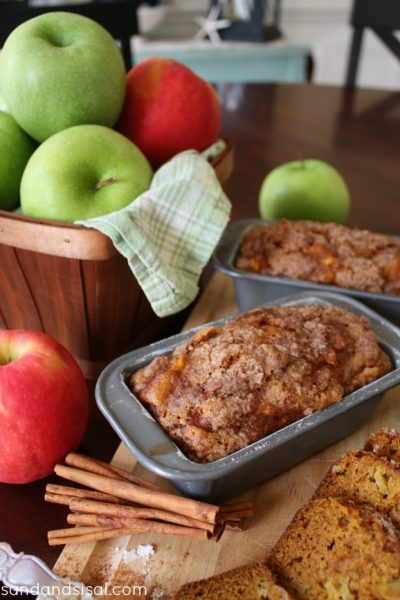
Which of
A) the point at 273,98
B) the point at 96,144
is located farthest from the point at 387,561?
the point at 273,98

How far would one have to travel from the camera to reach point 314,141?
179cm

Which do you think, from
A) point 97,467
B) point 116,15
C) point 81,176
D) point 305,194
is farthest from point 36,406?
point 116,15

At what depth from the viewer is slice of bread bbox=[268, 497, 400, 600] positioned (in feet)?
1.98

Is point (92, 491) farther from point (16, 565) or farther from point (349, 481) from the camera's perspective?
point (349, 481)

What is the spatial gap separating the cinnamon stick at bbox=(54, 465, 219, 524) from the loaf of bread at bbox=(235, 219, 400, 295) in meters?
0.47

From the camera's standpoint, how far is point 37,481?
795mm

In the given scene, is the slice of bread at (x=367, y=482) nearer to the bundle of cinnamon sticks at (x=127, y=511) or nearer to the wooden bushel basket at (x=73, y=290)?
the bundle of cinnamon sticks at (x=127, y=511)

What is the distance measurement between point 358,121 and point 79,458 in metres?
1.58

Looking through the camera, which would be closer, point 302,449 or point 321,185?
point 302,449

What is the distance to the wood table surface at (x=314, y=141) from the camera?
4.57 ft

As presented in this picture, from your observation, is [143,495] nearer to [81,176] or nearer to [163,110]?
[81,176]

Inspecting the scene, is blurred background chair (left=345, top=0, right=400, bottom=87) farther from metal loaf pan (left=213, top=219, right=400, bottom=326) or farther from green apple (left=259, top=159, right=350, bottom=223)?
metal loaf pan (left=213, top=219, right=400, bottom=326)

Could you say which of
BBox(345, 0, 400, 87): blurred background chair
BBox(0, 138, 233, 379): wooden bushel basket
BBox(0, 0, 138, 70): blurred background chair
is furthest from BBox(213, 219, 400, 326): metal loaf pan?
BBox(345, 0, 400, 87): blurred background chair

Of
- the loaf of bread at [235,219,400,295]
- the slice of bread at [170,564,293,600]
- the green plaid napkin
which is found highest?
the green plaid napkin
